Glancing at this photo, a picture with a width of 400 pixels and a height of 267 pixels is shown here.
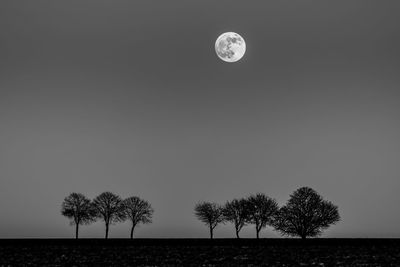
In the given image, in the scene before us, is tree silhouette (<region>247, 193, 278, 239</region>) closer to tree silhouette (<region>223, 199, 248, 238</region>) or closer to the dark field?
tree silhouette (<region>223, 199, 248, 238</region>)

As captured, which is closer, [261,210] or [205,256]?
[205,256]

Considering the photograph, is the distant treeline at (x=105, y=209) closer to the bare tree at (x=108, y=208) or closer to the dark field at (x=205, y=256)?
the bare tree at (x=108, y=208)

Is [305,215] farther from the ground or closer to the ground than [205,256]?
farther from the ground

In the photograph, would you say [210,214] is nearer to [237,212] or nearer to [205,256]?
[237,212]

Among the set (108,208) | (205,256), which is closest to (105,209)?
(108,208)

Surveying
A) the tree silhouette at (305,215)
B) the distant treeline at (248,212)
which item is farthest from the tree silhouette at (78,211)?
the tree silhouette at (305,215)

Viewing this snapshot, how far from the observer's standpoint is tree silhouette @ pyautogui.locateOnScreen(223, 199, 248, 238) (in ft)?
382

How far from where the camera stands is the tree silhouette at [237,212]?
116 meters

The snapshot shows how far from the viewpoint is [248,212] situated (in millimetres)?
114938

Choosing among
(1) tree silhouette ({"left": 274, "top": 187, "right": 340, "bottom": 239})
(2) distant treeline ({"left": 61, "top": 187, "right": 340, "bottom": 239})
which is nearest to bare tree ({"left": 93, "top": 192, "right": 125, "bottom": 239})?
(2) distant treeline ({"left": 61, "top": 187, "right": 340, "bottom": 239})

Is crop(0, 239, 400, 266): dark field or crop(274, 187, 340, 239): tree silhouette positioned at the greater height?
crop(274, 187, 340, 239): tree silhouette

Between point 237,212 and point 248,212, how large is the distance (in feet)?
16.6

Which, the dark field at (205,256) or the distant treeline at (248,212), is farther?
the distant treeline at (248,212)

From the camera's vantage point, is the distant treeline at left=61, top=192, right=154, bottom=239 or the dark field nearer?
the dark field
